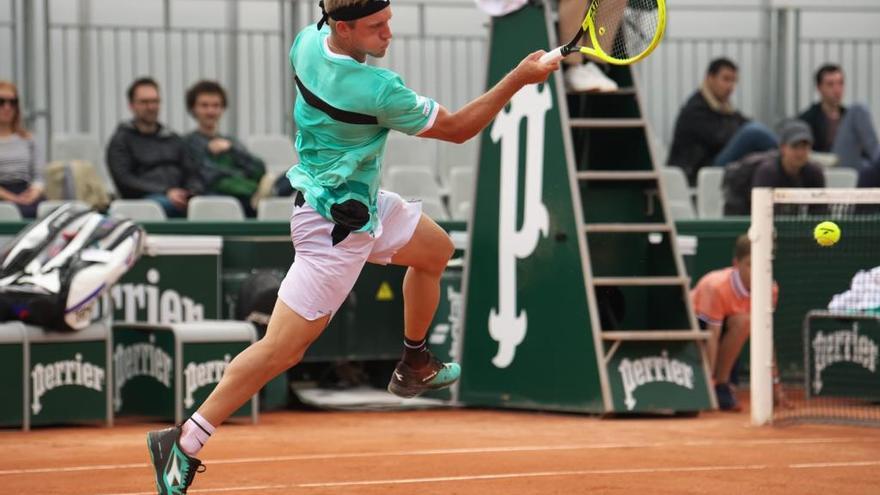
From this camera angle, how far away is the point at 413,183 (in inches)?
539

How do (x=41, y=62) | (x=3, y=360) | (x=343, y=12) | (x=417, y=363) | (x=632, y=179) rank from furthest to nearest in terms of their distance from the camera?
(x=41, y=62) < (x=632, y=179) < (x=3, y=360) < (x=417, y=363) < (x=343, y=12)

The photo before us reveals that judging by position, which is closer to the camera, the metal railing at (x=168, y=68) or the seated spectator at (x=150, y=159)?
the seated spectator at (x=150, y=159)

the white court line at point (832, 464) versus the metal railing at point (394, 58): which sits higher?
the metal railing at point (394, 58)

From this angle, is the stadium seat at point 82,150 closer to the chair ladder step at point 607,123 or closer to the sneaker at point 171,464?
the chair ladder step at point 607,123

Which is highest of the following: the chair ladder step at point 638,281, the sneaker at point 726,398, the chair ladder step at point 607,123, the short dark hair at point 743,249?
the chair ladder step at point 607,123

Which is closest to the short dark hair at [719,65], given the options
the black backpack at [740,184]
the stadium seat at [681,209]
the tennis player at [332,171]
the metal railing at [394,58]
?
the metal railing at [394,58]

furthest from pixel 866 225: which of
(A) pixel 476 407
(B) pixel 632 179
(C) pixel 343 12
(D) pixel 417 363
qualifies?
(C) pixel 343 12

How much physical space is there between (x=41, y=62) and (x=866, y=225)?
719 centimetres

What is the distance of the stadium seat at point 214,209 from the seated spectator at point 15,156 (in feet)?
3.80

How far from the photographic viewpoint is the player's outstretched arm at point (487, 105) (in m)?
6.25

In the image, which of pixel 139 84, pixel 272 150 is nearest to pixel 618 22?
pixel 139 84

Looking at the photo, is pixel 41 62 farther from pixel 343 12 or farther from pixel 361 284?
pixel 343 12

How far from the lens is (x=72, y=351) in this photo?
1010cm

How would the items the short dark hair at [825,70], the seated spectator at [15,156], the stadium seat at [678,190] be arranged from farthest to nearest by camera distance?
the short dark hair at [825,70] → the stadium seat at [678,190] → the seated spectator at [15,156]
